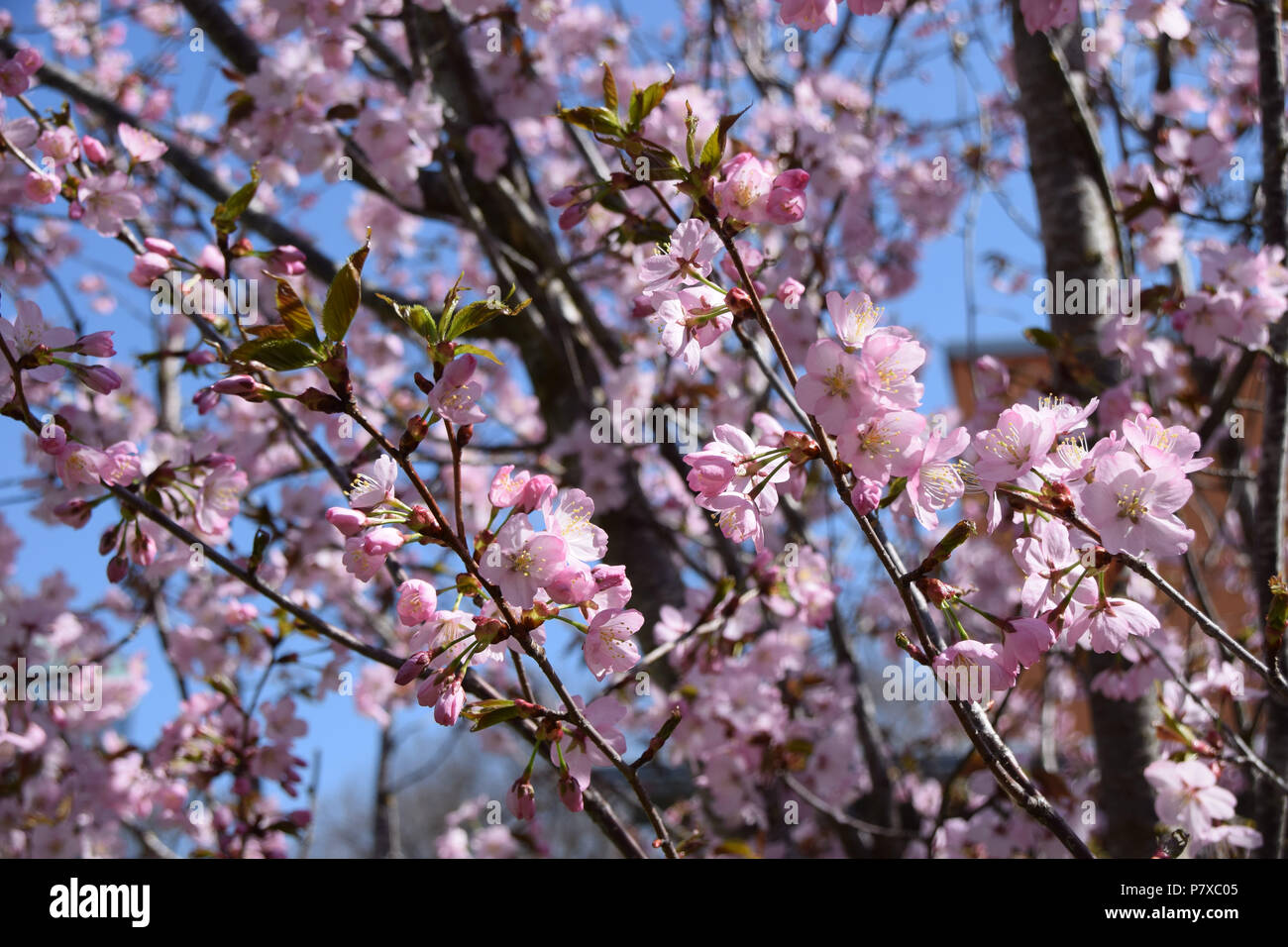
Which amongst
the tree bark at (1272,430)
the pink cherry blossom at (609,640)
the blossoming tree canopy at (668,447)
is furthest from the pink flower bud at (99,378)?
the tree bark at (1272,430)

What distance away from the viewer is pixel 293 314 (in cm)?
100

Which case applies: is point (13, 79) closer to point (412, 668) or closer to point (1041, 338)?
point (412, 668)

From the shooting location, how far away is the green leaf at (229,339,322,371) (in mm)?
993

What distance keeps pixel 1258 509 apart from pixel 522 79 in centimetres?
239

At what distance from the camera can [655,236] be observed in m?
1.45

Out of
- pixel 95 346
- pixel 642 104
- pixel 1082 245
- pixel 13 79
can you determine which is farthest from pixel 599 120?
pixel 1082 245

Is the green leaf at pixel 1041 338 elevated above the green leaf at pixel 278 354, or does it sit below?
above

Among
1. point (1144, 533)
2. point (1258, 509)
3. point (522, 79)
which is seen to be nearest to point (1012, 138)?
point (522, 79)

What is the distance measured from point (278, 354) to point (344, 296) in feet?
0.32

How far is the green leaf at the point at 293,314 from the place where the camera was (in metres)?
0.98

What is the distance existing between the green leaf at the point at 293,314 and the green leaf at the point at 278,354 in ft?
0.03

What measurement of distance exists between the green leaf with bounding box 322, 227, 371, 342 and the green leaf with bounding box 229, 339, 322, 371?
0.12ft

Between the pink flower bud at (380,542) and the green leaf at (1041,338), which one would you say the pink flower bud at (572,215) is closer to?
the pink flower bud at (380,542)
